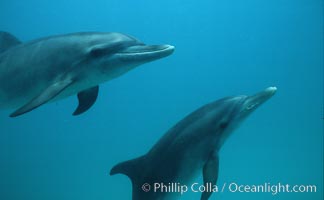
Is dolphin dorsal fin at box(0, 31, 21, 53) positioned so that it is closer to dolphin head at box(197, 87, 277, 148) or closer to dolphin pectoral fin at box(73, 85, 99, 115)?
dolphin pectoral fin at box(73, 85, 99, 115)

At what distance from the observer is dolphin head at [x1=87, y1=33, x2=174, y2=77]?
5105 mm

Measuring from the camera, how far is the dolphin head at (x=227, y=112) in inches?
205

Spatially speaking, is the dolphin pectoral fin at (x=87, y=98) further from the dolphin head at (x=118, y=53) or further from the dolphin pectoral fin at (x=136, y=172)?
the dolphin pectoral fin at (x=136, y=172)

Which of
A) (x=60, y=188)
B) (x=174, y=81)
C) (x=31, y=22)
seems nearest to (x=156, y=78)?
(x=174, y=81)

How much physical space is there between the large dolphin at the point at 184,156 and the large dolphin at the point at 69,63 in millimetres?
1053

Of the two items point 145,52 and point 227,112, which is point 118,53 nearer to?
point 145,52

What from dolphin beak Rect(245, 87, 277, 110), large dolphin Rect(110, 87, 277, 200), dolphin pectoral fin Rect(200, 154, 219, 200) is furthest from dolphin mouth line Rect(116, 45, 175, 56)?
dolphin pectoral fin Rect(200, 154, 219, 200)

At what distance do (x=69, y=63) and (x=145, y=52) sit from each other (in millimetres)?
1069

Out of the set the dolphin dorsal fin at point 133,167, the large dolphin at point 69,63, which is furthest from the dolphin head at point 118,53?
the dolphin dorsal fin at point 133,167

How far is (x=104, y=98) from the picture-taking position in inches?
1025

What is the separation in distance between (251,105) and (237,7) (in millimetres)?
21044

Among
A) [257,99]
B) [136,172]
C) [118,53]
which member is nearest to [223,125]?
[257,99]

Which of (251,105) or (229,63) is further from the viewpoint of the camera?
(229,63)

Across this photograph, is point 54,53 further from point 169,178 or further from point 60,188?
point 60,188
